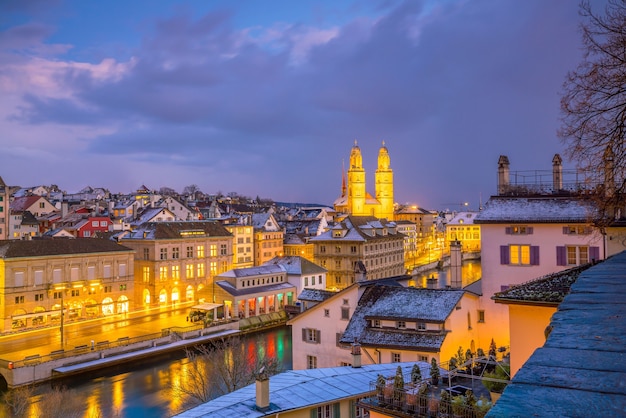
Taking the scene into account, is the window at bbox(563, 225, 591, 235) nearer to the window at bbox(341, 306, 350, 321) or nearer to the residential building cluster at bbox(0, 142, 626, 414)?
the residential building cluster at bbox(0, 142, 626, 414)

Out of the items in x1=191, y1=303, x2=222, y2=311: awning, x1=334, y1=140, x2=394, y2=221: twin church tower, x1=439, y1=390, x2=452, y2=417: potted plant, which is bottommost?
x1=191, y1=303, x2=222, y2=311: awning

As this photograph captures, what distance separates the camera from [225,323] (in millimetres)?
53312

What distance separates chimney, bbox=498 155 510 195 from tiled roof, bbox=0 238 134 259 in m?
42.6

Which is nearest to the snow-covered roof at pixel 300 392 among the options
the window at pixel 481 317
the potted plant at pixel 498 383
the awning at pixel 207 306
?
the potted plant at pixel 498 383

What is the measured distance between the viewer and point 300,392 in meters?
18.7

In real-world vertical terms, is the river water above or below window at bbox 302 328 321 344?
below

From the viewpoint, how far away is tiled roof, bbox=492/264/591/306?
10.5 meters

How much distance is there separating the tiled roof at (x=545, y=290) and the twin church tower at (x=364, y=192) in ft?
446

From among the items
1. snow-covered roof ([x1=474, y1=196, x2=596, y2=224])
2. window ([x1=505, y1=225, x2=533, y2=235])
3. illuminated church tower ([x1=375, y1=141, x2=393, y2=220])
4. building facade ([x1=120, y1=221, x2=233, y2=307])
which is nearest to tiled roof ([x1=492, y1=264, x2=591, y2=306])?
snow-covered roof ([x1=474, y1=196, x2=596, y2=224])

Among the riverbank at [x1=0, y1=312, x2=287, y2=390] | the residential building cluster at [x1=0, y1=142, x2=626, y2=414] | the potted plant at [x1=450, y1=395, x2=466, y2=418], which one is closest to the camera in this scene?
the potted plant at [x1=450, y1=395, x2=466, y2=418]

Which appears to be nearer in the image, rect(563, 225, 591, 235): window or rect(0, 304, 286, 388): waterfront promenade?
rect(563, 225, 591, 235): window

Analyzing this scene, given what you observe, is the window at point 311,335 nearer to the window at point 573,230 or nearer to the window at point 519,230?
the window at point 519,230

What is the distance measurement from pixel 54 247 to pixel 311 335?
33457mm

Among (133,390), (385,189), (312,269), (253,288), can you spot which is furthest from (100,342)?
(385,189)
